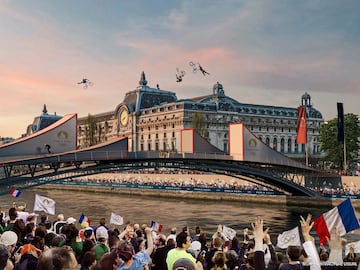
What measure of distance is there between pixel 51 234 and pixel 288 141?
118 m

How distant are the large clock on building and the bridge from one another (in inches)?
2646

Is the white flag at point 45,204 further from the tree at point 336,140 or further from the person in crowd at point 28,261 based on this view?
the tree at point 336,140

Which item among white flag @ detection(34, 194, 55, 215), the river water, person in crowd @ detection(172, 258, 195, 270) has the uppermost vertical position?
person in crowd @ detection(172, 258, 195, 270)

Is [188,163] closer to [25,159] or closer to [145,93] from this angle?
[25,159]

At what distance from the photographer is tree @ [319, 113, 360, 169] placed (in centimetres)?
6769

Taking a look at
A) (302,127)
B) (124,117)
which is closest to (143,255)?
(302,127)

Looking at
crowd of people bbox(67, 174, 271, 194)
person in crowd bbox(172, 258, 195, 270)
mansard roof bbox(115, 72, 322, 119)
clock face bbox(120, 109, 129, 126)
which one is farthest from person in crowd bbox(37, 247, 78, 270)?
clock face bbox(120, 109, 129, 126)

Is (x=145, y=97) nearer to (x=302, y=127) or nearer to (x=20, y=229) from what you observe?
(x=302, y=127)

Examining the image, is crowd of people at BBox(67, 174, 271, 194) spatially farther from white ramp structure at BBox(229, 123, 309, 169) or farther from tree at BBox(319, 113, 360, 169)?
tree at BBox(319, 113, 360, 169)

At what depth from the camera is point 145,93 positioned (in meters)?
120

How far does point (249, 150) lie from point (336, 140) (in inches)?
890

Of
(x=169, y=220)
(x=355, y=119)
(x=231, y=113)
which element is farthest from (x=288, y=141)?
(x=169, y=220)

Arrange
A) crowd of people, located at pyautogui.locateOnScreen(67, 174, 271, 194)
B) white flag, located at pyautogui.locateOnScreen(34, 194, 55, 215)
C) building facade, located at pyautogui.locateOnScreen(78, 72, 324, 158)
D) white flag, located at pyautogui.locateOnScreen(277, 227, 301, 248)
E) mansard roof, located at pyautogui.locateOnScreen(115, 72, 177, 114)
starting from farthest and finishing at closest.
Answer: mansard roof, located at pyautogui.locateOnScreen(115, 72, 177, 114), building facade, located at pyautogui.locateOnScreen(78, 72, 324, 158), crowd of people, located at pyautogui.locateOnScreen(67, 174, 271, 194), white flag, located at pyautogui.locateOnScreen(34, 194, 55, 215), white flag, located at pyautogui.locateOnScreen(277, 227, 301, 248)

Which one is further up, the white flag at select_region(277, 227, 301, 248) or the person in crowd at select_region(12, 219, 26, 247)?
the person in crowd at select_region(12, 219, 26, 247)
